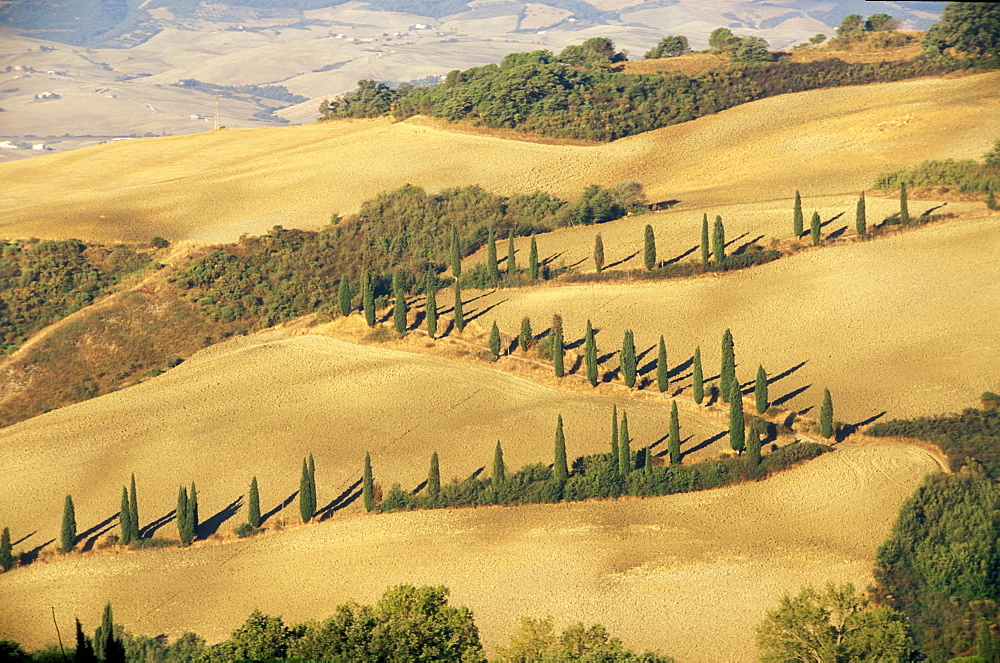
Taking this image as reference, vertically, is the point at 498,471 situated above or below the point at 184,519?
above

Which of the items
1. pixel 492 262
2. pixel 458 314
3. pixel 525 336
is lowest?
pixel 525 336

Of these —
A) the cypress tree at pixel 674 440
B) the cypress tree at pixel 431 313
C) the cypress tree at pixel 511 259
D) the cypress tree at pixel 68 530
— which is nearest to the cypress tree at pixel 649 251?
the cypress tree at pixel 511 259

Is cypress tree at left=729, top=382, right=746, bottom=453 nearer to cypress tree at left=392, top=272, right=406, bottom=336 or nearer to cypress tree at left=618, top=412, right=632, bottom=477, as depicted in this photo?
cypress tree at left=618, top=412, right=632, bottom=477

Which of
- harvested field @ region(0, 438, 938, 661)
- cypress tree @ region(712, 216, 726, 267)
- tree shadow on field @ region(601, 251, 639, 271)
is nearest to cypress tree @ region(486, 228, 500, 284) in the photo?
tree shadow on field @ region(601, 251, 639, 271)

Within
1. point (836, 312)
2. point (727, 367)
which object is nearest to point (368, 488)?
point (727, 367)

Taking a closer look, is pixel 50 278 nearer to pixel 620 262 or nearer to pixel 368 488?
pixel 368 488

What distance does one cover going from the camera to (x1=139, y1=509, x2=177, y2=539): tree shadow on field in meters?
71.2

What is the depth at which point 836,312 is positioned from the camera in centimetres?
8681

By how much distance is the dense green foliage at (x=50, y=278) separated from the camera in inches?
3730

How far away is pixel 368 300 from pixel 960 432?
3699 centimetres

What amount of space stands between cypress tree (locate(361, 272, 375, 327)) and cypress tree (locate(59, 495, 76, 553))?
25555 mm

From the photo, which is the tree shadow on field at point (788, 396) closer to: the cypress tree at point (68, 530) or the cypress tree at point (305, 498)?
the cypress tree at point (305, 498)

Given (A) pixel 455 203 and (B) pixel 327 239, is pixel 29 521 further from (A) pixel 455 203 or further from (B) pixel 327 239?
(A) pixel 455 203

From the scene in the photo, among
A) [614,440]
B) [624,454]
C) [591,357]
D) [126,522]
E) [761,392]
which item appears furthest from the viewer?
[591,357]
